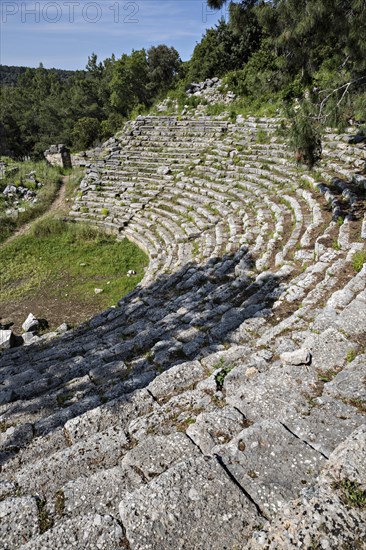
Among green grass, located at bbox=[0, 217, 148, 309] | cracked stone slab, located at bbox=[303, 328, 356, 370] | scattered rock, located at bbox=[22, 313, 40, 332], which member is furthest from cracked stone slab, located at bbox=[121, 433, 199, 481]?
green grass, located at bbox=[0, 217, 148, 309]

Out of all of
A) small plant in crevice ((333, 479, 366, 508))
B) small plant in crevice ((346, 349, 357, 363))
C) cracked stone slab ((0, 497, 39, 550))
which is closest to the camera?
small plant in crevice ((333, 479, 366, 508))

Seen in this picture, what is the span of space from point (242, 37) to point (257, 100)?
792 cm

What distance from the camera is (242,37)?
21594 mm

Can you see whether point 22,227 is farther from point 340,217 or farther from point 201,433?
point 201,433

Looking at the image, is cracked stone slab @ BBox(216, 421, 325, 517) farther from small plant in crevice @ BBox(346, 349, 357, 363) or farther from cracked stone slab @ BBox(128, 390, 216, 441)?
small plant in crevice @ BBox(346, 349, 357, 363)

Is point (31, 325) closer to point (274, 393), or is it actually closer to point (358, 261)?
point (274, 393)

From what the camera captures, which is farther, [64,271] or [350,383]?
[64,271]

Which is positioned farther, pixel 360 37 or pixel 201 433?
pixel 360 37

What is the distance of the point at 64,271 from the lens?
11.4 metres

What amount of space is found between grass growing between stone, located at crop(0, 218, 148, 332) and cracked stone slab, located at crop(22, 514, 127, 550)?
6924 mm

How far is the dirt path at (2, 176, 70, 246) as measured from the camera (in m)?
14.5

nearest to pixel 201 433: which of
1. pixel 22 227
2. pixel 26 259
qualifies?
pixel 26 259

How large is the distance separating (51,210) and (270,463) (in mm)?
16263

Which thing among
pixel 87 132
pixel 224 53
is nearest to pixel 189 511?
pixel 224 53
